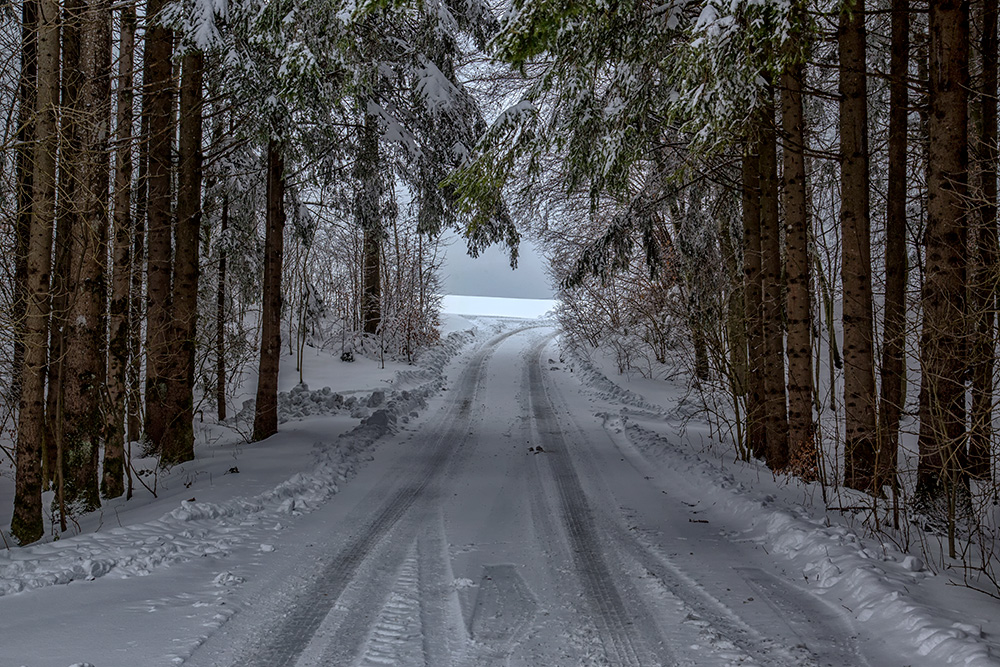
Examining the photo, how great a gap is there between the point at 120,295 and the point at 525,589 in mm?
6030

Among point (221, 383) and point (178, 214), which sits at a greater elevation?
point (178, 214)

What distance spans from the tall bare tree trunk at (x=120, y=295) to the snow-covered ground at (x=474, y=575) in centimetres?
63

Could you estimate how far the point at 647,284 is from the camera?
19797 millimetres

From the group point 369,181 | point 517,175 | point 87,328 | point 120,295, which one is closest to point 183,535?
point 87,328

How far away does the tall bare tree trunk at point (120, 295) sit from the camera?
7008 mm

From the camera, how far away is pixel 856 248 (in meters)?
6.89

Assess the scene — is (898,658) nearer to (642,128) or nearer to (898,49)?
(642,128)

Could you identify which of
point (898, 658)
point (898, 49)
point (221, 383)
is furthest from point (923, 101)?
point (221, 383)

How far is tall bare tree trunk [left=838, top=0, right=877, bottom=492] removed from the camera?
6.87m

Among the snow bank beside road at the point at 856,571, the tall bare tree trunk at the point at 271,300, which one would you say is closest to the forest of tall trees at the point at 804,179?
the snow bank beside road at the point at 856,571

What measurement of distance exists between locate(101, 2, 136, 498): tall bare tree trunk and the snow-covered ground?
630mm

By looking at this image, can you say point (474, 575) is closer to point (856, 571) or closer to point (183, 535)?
point (183, 535)

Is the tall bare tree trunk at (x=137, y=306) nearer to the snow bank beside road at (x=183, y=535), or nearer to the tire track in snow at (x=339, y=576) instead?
the snow bank beside road at (x=183, y=535)

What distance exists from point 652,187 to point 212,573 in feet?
34.0
